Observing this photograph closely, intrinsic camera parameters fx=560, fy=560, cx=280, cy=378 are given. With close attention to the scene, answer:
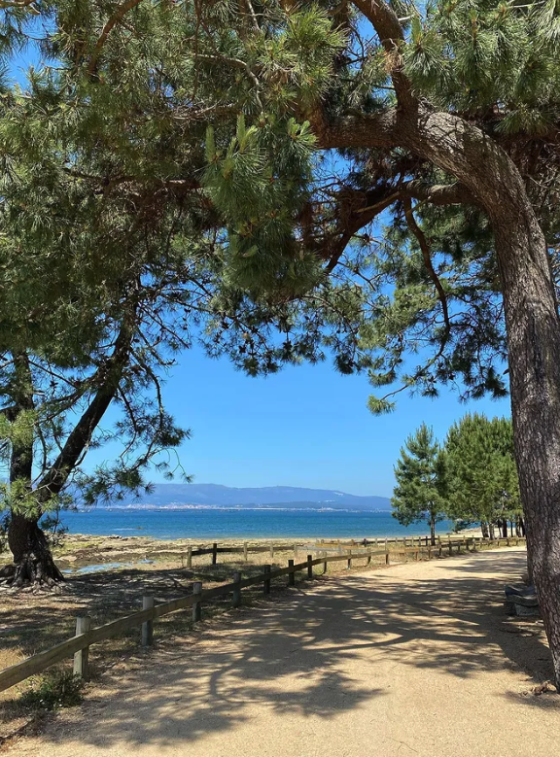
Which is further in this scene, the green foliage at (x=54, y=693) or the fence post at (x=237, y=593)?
the fence post at (x=237, y=593)

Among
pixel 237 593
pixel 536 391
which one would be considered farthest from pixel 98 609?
pixel 536 391

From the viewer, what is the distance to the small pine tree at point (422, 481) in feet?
107

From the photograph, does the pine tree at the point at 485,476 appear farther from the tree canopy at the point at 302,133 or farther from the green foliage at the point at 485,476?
the tree canopy at the point at 302,133

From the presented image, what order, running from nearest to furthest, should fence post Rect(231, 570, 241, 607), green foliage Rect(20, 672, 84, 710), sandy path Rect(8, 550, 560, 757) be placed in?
sandy path Rect(8, 550, 560, 757) → green foliage Rect(20, 672, 84, 710) → fence post Rect(231, 570, 241, 607)

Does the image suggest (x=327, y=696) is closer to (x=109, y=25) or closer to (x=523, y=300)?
(x=523, y=300)

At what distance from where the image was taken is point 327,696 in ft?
15.0

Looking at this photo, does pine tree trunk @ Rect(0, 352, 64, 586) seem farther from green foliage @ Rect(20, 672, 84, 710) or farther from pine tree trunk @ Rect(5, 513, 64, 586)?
green foliage @ Rect(20, 672, 84, 710)

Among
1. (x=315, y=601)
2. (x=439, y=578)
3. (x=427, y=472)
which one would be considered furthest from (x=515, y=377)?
(x=427, y=472)

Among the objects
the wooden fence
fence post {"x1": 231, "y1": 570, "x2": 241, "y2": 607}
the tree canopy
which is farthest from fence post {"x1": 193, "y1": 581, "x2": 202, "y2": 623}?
the tree canopy

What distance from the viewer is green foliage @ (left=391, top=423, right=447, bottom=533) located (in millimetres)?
32688

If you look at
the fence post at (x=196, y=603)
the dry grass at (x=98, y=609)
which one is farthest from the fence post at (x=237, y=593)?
the fence post at (x=196, y=603)

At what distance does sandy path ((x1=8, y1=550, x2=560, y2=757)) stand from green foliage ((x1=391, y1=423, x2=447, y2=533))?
2565 cm

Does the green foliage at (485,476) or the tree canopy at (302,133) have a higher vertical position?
the tree canopy at (302,133)

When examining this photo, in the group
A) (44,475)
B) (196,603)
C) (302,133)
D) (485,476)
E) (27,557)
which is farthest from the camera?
(485,476)
